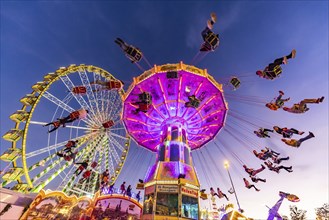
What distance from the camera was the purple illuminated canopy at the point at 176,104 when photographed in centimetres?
2009

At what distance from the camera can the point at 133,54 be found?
53.3 ft

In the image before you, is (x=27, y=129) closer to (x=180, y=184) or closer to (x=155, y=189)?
(x=155, y=189)

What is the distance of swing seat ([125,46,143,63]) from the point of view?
16.0 meters

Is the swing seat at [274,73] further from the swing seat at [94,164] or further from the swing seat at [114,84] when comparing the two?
the swing seat at [94,164]

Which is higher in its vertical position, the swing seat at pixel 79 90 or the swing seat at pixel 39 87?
the swing seat at pixel 79 90

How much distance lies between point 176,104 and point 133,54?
7795 mm

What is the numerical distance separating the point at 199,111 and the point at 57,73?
17031 millimetres

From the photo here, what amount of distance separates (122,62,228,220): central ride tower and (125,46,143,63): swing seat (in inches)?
122

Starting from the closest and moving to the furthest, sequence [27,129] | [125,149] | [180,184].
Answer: [180,184], [27,129], [125,149]

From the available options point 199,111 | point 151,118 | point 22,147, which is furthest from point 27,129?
point 199,111

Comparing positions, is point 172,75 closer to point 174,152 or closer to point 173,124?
point 173,124

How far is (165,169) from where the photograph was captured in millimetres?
17953

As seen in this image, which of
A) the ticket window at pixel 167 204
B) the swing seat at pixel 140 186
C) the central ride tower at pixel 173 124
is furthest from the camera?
the swing seat at pixel 140 186

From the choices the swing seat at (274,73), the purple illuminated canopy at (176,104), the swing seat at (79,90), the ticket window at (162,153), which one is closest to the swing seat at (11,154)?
the swing seat at (79,90)
